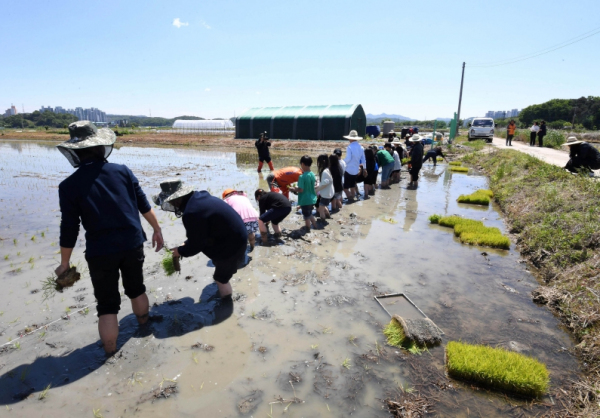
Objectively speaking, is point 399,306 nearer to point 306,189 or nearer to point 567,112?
point 306,189

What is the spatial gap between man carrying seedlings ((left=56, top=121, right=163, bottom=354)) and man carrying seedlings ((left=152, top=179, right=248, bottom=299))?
53cm

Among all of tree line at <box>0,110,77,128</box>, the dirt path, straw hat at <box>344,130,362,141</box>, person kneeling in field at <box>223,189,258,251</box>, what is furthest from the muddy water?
tree line at <box>0,110,77,128</box>

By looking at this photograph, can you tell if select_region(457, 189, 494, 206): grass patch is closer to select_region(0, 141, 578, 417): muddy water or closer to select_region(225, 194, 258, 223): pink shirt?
select_region(0, 141, 578, 417): muddy water

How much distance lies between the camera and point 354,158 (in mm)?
9438

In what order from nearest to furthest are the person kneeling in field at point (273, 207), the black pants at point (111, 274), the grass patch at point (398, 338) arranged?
1. the black pants at point (111, 274)
2. the grass patch at point (398, 338)
3. the person kneeling in field at point (273, 207)

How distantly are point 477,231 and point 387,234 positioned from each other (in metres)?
1.77

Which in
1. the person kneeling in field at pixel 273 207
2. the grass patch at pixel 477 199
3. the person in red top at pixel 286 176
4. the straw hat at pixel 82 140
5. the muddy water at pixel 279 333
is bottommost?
the muddy water at pixel 279 333

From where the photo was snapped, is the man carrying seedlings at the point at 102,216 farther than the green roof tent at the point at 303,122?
No

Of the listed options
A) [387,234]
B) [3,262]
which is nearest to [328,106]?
[387,234]

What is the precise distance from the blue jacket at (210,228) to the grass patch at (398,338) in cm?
192

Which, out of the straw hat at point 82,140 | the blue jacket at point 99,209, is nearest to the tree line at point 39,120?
the straw hat at point 82,140

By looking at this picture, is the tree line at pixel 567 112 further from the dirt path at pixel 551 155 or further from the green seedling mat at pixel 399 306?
the green seedling mat at pixel 399 306

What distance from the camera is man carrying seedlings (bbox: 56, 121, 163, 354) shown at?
292cm

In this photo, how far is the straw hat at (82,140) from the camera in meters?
2.98
